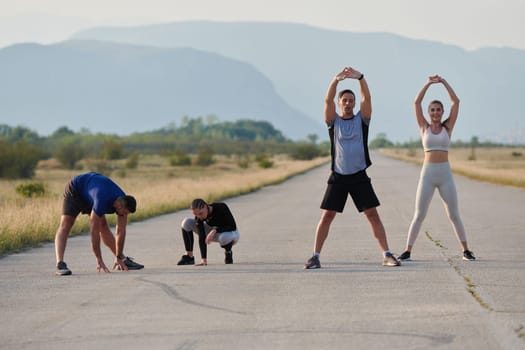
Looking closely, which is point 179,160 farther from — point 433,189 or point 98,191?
point 98,191

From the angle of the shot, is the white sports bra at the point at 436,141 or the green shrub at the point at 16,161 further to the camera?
the green shrub at the point at 16,161

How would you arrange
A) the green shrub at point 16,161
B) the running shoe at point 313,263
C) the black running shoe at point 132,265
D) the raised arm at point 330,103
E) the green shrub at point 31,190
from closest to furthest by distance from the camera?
the raised arm at point 330,103
the running shoe at point 313,263
the black running shoe at point 132,265
the green shrub at point 31,190
the green shrub at point 16,161

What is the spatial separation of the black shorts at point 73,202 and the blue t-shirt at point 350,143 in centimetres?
309

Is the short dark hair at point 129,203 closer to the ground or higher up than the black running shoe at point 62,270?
higher up

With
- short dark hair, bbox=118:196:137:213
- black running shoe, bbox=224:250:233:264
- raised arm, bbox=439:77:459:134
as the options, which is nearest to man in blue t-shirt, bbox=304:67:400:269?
black running shoe, bbox=224:250:233:264

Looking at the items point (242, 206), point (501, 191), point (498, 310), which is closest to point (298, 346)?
point (498, 310)

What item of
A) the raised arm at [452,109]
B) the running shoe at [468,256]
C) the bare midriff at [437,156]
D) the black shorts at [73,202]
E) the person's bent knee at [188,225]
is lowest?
Answer: the running shoe at [468,256]

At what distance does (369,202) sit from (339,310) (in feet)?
10.6

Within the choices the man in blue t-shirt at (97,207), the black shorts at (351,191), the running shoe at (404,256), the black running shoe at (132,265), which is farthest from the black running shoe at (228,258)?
the running shoe at (404,256)

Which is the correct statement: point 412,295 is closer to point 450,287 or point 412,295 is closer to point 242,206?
point 450,287

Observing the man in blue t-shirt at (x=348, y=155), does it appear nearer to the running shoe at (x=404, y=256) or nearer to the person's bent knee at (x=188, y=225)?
the running shoe at (x=404, y=256)

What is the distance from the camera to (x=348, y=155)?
11.4 m

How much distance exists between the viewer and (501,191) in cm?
3478

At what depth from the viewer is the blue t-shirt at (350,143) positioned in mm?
11266
